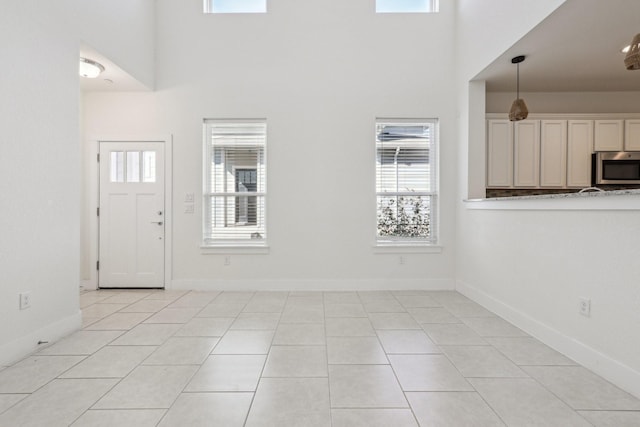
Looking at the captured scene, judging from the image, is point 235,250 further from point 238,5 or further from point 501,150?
point 501,150

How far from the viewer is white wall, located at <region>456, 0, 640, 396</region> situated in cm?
212

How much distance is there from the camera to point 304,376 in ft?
7.26

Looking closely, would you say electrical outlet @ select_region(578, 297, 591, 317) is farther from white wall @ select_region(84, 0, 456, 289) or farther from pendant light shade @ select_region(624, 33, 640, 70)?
white wall @ select_region(84, 0, 456, 289)

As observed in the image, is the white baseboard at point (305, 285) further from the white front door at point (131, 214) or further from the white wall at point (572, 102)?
the white wall at point (572, 102)

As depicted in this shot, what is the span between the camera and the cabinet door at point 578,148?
4.58 m

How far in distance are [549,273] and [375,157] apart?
2.48 meters

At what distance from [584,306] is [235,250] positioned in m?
3.75

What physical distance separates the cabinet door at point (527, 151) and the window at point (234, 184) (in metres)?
3.44

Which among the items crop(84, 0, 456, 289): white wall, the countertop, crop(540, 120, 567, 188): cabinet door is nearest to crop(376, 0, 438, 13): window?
crop(84, 0, 456, 289): white wall

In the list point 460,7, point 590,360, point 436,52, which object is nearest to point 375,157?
point 436,52

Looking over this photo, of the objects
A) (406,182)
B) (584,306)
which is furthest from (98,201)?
(584,306)

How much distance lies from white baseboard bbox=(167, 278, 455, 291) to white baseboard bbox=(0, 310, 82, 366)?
157 cm

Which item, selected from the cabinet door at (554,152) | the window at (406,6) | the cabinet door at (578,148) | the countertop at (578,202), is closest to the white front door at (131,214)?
the window at (406,6)

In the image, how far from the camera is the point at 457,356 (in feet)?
8.29
